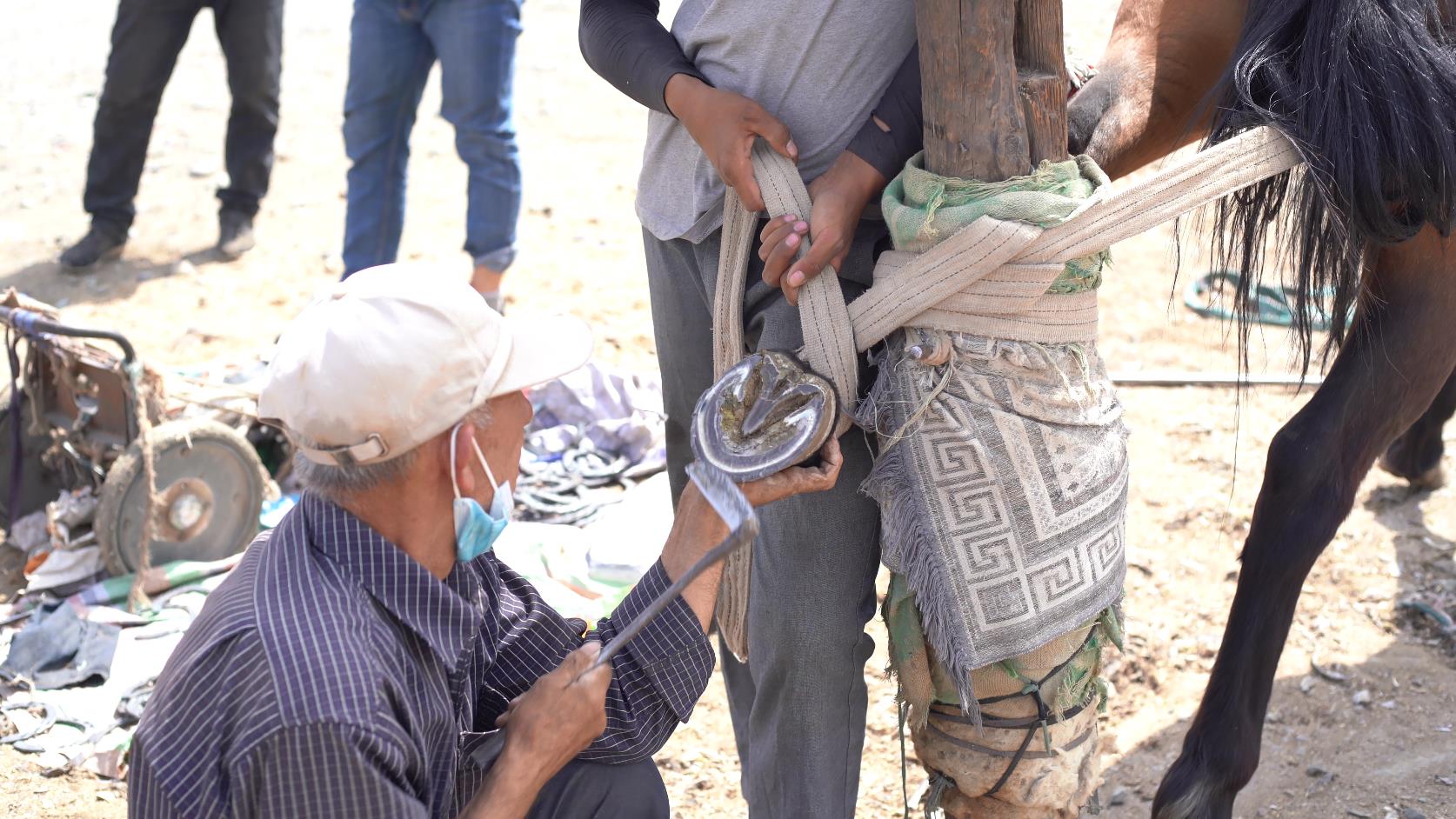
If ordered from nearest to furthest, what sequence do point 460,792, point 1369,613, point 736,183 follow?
1. point 460,792
2. point 736,183
3. point 1369,613

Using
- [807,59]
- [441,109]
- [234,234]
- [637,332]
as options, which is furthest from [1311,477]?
[234,234]

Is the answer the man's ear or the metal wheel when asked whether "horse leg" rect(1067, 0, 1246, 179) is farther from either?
the metal wheel

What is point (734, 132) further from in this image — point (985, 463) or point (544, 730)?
point (544, 730)

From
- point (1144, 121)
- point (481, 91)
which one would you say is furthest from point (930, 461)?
point (481, 91)

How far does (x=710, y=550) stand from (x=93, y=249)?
4.60 metres

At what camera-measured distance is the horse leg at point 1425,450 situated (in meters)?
3.26

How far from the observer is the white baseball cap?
1.33 m

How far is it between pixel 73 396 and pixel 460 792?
2.23 m

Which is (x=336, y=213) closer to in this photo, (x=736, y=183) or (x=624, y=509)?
(x=624, y=509)

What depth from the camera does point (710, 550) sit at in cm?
159

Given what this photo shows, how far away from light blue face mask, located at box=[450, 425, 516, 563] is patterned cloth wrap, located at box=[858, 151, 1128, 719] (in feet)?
1.63

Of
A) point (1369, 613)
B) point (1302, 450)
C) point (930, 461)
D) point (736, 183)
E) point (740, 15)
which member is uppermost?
point (740, 15)

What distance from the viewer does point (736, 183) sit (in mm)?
1700

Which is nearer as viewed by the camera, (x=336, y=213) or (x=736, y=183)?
(x=736, y=183)
